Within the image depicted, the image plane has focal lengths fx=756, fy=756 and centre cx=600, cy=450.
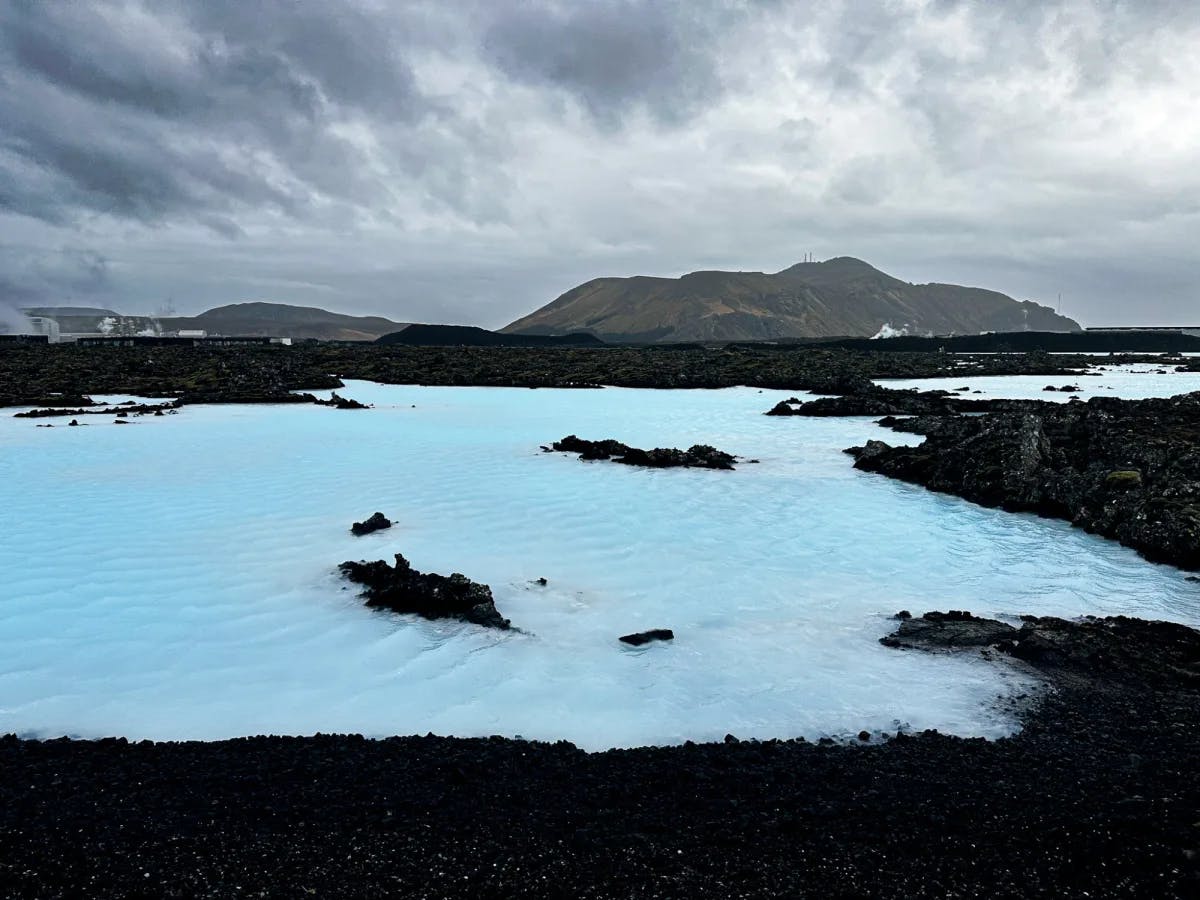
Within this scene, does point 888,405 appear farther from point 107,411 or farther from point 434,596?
point 107,411

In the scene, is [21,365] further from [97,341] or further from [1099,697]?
[97,341]

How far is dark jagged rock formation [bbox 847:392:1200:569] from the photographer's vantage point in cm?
1058

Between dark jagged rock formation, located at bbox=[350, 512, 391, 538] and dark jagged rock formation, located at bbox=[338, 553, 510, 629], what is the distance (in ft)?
8.57

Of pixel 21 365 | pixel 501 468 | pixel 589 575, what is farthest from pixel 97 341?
pixel 589 575

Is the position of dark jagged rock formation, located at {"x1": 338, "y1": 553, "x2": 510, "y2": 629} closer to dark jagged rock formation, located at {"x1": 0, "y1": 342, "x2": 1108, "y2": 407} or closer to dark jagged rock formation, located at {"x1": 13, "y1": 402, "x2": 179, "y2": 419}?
dark jagged rock formation, located at {"x1": 13, "y1": 402, "x2": 179, "y2": 419}

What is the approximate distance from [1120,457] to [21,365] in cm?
5674

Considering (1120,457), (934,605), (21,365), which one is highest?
(21,365)

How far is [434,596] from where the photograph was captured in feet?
26.2

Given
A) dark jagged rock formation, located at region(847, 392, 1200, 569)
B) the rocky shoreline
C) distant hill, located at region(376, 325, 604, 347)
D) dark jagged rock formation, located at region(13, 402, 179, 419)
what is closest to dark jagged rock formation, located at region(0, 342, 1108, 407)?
dark jagged rock formation, located at region(13, 402, 179, 419)

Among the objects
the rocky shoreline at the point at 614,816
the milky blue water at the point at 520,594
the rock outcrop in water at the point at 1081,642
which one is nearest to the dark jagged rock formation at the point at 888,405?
the milky blue water at the point at 520,594

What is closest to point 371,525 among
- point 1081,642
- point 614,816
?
point 614,816

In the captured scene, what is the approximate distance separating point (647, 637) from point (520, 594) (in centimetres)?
190

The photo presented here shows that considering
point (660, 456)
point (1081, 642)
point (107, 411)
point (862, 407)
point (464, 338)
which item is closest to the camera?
point (1081, 642)

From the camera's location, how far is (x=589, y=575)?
945cm
